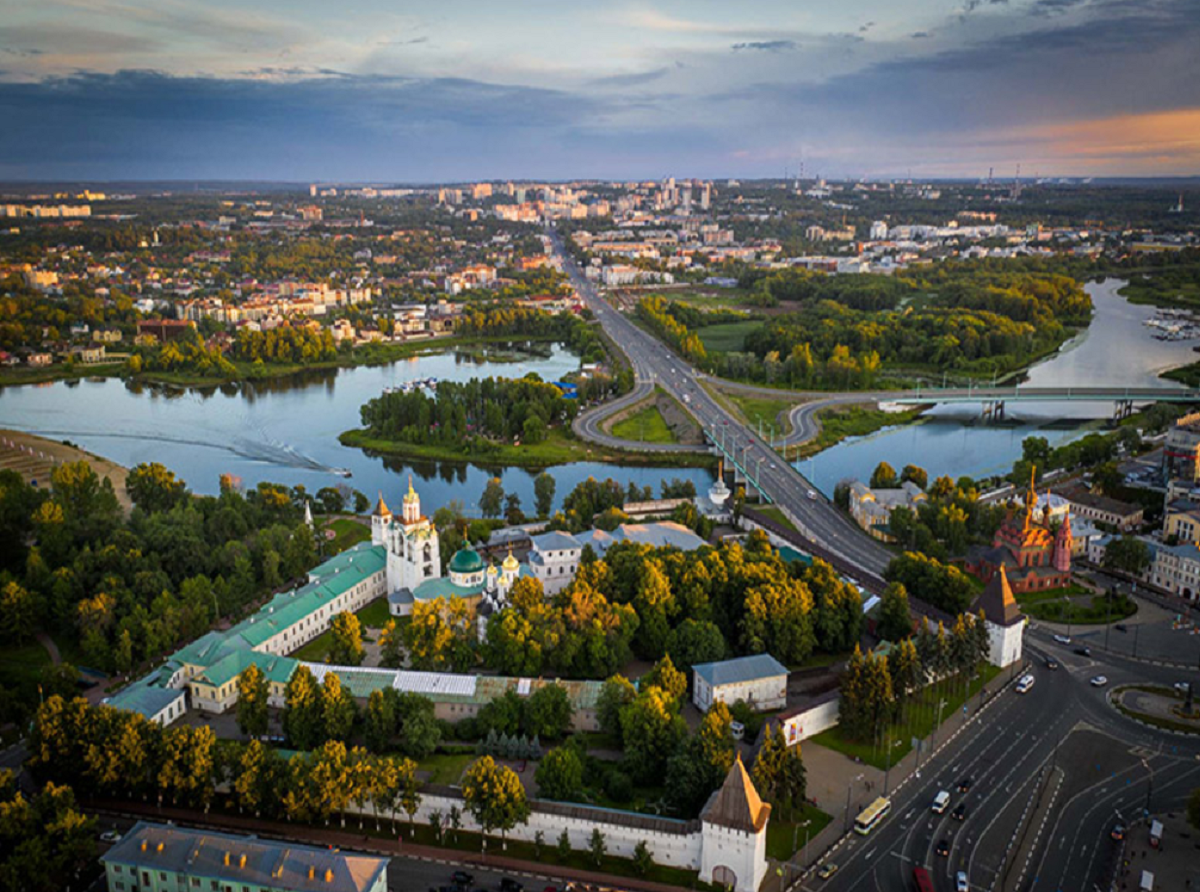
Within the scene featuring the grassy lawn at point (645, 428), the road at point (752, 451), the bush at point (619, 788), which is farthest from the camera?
the grassy lawn at point (645, 428)

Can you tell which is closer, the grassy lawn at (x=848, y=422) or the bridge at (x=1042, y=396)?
the grassy lawn at (x=848, y=422)

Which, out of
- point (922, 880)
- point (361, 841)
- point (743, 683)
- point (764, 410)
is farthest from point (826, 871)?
point (764, 410)

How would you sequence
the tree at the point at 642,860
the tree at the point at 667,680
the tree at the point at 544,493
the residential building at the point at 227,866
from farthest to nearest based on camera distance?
the tree at the point at 544,493, the tree at the point at 667,680, the tree at the point at 642,860, the residential building at the point at 227,866

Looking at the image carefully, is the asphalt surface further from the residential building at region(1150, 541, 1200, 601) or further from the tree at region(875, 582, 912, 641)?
the residential building at region(1150, 541, 1200, 601)

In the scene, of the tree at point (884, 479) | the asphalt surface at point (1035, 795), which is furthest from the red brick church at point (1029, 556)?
the tree at point (884, 479)

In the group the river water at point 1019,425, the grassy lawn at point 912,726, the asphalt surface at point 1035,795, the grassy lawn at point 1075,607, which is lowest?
the asphalt surface at point 1035,795

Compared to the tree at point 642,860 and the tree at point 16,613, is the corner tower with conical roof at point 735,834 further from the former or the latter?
the tree at point 16,613

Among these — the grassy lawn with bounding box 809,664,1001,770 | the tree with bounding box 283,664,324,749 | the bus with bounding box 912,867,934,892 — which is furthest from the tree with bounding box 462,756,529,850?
the grassy lawn with bounding box 809,664,1001,770
